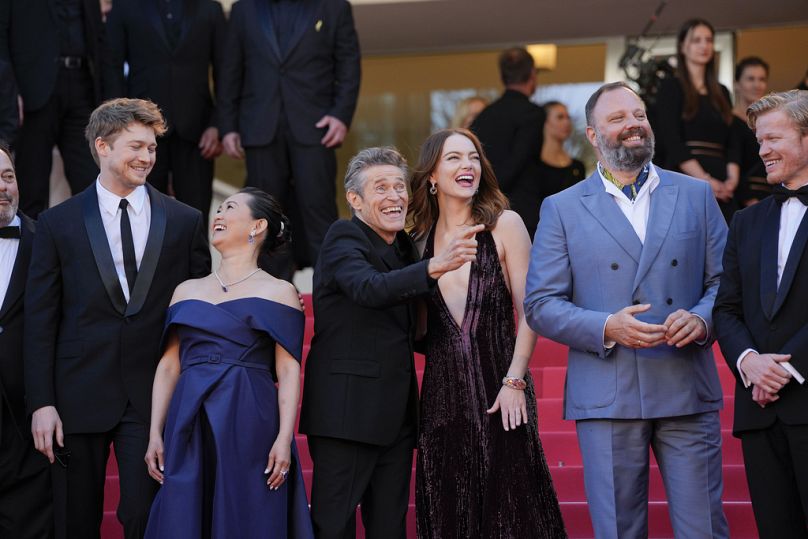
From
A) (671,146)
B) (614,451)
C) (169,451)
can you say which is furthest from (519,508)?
(671,146)

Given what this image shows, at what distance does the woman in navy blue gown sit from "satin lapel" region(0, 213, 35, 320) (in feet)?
2.22

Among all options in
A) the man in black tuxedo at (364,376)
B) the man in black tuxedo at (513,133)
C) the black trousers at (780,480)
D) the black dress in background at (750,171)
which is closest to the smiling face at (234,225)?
the man in black tuxedo at (364,376)

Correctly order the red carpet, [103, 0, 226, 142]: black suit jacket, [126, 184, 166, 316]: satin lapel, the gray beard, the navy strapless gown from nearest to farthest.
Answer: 1. the navy strapless gown
2. the gray beard
3. [126, 184, 166, 316]: satin lapel
4. the red carpet
5. [103, 0, 226, 142]: black suit jacket

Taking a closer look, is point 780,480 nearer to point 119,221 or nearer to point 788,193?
point 788,193

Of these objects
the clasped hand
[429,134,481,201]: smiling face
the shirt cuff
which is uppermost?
[429,134,481,201]: smiling face

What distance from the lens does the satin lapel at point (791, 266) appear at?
4258mm

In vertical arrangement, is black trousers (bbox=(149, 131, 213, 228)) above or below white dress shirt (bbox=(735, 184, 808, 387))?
above

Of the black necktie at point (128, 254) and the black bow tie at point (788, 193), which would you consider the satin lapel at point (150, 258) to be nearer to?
the black necktie at point (128, 254)

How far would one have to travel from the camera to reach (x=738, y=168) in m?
7.61

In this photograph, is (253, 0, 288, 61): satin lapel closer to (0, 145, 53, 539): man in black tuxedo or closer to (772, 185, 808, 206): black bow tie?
(0, 145, 53, 539): man in black tuxedo

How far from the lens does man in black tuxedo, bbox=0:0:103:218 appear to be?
716 centimetres

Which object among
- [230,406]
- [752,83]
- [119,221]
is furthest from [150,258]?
[752,83]

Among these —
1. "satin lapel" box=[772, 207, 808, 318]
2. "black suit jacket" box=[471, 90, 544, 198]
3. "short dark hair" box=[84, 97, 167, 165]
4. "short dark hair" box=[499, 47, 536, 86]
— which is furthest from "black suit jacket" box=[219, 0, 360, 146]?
"satin lapel" box=[772, 207, 808, 318]

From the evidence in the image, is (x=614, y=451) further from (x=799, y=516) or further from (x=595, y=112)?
(x=595, y=112)
